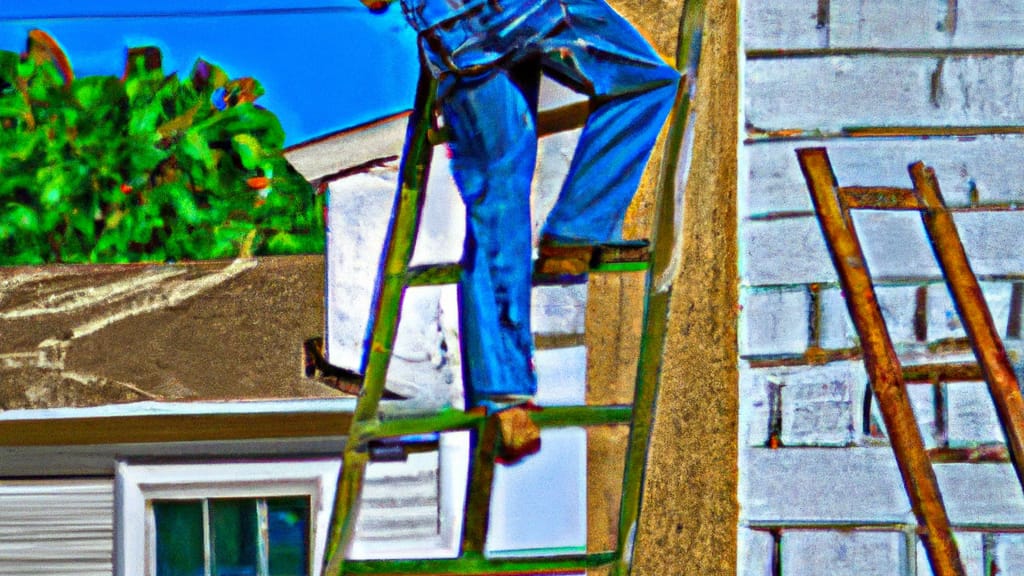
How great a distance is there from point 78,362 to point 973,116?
2.21 m

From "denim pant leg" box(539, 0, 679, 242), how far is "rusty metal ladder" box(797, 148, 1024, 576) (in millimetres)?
430

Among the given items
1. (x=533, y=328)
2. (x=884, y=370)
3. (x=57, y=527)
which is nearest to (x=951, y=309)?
(x=884, y=370)

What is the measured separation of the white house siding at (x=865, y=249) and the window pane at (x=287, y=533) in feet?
3.53

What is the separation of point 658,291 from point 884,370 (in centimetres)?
52

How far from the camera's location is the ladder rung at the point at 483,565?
281 centimetres

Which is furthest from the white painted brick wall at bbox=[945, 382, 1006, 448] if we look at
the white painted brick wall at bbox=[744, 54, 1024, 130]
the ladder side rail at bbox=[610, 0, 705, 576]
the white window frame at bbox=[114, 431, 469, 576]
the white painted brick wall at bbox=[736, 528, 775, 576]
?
the white window frame at bbox=[114, 431, 469, 576]

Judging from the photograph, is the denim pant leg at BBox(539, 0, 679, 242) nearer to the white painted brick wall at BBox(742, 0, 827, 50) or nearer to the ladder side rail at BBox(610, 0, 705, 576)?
the ladder side rail at BBox(610, 0, 705, 576)

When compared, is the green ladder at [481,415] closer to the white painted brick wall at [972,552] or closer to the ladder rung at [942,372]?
Answer: the ladder rung at [942,372]

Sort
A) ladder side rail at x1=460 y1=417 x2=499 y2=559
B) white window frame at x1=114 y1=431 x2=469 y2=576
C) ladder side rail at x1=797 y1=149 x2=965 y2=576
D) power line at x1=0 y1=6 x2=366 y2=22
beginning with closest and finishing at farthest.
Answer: ladder side rail at x1=460 y1=417 x2=499 y2=559 < ladder side rail at x1=797 y1=149 x2=965 y2=576 < power line at x1=0 y1=6 x2=366 y2=22 < white window frame at x1=114 y1=431 x2=469 y2=576

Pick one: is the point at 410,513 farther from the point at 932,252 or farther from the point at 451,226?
the point at 932,252

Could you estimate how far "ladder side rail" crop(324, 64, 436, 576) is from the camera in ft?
9.39

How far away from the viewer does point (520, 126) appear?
2.91m

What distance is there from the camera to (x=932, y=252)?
323cm

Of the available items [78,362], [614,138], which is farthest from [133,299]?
[614,138]
